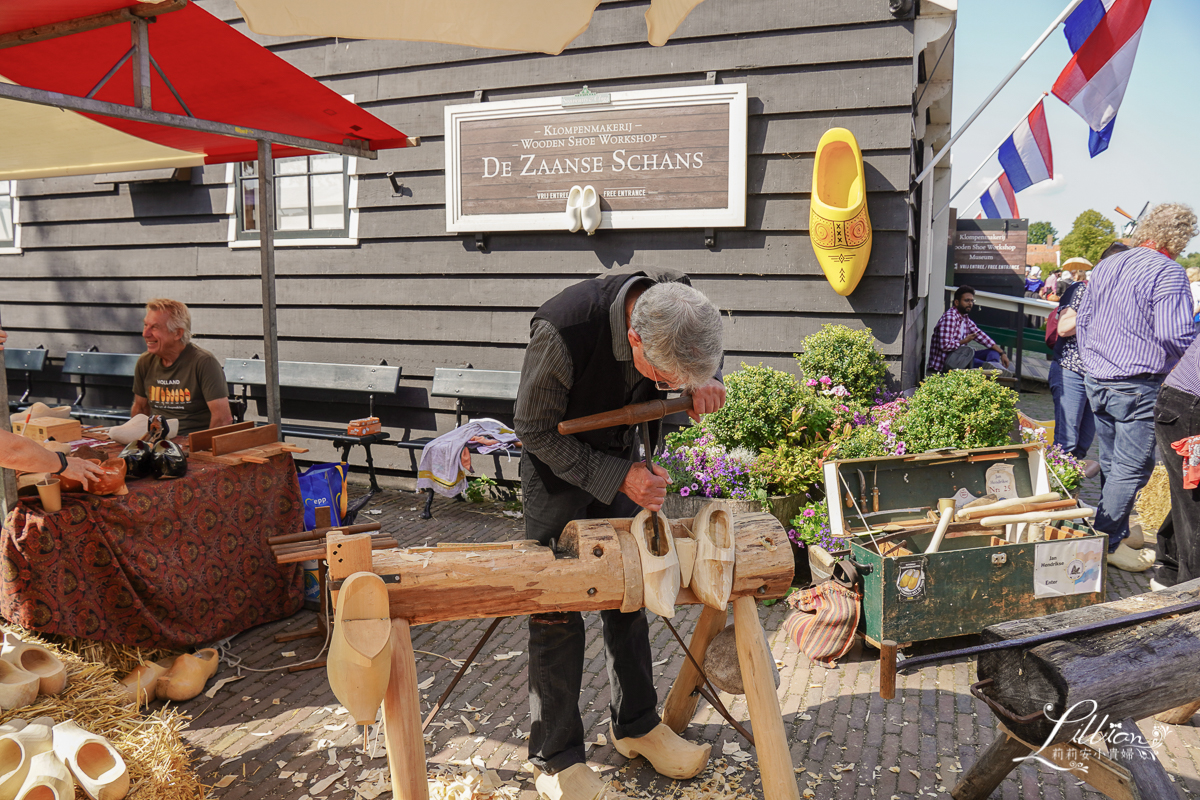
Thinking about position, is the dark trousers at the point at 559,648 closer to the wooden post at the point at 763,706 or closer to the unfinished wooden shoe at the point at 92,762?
the wooden post at the point at 763,706

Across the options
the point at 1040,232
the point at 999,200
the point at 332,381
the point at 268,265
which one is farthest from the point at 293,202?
the point at 1040,232

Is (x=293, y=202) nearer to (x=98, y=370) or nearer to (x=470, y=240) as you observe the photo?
(x=470, y=240)

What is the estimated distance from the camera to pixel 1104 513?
169 inches

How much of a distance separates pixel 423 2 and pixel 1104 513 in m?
4.30

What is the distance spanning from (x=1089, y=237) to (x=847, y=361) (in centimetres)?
3490

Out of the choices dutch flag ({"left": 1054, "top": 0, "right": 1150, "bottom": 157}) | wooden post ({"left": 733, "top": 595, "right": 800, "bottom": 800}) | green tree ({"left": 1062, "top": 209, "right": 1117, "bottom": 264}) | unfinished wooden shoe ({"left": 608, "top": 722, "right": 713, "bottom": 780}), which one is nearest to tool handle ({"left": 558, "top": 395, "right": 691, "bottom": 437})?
wooden post ({"left": 733, "top": 595, "right": 800, "bottom": 800})

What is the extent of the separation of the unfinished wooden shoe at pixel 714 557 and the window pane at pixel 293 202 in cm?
539

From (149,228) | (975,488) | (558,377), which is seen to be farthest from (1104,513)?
(149,228)

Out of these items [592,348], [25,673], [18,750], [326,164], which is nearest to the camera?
[18,750]

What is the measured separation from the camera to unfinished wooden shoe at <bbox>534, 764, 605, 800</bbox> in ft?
7.55

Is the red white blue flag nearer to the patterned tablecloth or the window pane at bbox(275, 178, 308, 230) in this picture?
the window pane at bbox(275, 178, 308, 230)

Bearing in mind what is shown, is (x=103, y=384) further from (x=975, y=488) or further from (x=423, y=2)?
(x=975, y=488)

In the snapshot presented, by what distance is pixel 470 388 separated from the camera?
5750 millimetres

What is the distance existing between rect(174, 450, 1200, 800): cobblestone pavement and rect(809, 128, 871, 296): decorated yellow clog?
7.37 feet
